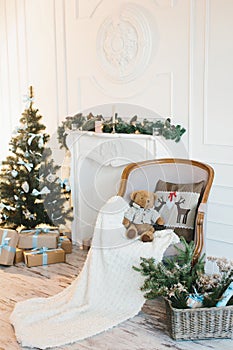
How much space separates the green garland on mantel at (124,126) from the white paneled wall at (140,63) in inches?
3.5

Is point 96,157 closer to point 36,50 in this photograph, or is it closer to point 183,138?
point 183,138

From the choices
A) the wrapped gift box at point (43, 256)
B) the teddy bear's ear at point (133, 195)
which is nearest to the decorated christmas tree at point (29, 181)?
the wrapped gift box at point (43, 256)

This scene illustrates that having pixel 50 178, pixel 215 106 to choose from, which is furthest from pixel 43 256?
pixel 215 106

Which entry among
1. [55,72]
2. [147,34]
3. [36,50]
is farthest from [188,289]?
[36,50]

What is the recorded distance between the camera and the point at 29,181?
4199 millimetres

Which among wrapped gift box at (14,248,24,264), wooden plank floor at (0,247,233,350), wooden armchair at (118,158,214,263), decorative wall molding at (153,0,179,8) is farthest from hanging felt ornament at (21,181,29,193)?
decorative wall molding at (153,0,179,8)

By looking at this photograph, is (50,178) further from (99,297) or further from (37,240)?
(99,297)

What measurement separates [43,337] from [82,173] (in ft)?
5.92

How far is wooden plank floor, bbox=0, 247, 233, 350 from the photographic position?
9.09 feet

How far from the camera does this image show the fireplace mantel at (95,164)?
3.86m

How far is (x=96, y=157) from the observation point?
4.16 m

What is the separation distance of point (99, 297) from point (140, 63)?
5.89 feet

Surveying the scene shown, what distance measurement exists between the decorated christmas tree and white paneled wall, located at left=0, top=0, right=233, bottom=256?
0.42 m

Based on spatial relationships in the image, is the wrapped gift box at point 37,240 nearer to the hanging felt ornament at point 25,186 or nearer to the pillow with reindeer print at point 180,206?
the hanging felt ornament at point 25,186
